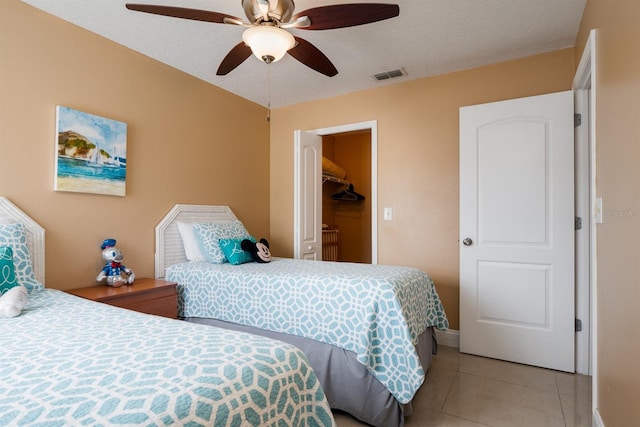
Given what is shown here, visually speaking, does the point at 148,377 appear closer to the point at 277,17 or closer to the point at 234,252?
the point at 277,17

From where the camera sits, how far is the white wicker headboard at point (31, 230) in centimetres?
198

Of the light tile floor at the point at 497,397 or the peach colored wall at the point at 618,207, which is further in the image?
the light tile floor at the point at 497,397

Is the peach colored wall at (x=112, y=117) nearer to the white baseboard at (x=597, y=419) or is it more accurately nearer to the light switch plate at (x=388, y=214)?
the light switch plate at (x=388, y=214)

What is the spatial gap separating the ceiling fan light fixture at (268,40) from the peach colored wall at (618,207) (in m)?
1.47

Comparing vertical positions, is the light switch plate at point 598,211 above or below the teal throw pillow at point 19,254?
above

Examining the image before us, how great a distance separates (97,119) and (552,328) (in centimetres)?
371

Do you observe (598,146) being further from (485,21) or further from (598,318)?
(485,21)

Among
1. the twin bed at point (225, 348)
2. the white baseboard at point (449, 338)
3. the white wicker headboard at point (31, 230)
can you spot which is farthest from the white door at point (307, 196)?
the white wicker headboard at point (31, 230)

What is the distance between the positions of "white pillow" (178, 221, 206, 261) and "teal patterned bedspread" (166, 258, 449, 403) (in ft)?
0.61

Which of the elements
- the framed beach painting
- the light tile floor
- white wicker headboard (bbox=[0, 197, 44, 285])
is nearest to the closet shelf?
the framed beach painting

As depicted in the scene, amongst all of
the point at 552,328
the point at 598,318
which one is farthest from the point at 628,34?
the point at 552,328

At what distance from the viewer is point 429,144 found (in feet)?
10.3

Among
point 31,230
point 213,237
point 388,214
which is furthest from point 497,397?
point 31,230

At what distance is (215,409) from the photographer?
0.78 m
